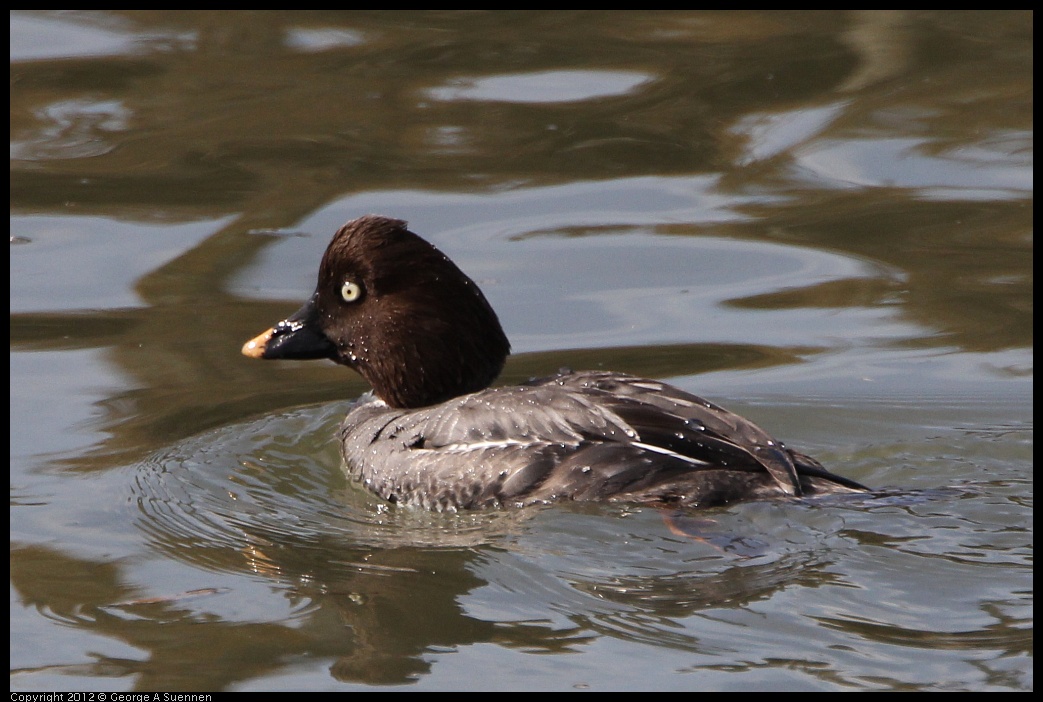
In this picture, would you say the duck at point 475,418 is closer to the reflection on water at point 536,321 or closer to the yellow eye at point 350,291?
the yellow eye at point 350,291

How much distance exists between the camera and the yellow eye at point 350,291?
6723 mm

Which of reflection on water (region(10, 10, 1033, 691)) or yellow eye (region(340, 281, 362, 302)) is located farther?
yellow eye (region(340, 281, 362, 302))

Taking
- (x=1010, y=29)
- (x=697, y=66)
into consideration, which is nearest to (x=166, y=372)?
(x=697, y=66)

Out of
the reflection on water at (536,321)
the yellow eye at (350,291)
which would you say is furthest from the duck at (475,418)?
the reflection on water at (536,321)

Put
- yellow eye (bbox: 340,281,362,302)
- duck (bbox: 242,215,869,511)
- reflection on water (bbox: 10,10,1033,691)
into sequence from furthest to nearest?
yellow eye (bbox: 340,281,362,302) < duck (bbox: 242,215,869,511) < reflection on water (bbox: 10,10,1033,691)

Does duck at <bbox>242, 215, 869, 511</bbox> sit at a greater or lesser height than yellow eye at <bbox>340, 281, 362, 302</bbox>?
lesser

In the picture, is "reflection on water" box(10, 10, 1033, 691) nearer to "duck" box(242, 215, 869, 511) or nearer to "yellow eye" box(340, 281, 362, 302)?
"duck" box(242, 215, 869, 511)

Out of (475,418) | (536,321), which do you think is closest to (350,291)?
(475,418)

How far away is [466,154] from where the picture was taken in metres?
10.4

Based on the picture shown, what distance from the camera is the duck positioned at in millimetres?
5746

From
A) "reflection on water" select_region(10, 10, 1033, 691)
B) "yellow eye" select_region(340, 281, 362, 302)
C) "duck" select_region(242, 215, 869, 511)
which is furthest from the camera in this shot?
"yellow eye" select_region(340, 281, 362, 302)

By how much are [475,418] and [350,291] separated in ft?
3.42

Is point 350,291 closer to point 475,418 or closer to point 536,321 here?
point 475,418

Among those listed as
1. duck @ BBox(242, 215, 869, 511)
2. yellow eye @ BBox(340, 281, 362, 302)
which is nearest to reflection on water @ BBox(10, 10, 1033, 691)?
duck @ BBox(242, 215, 869, 511)
